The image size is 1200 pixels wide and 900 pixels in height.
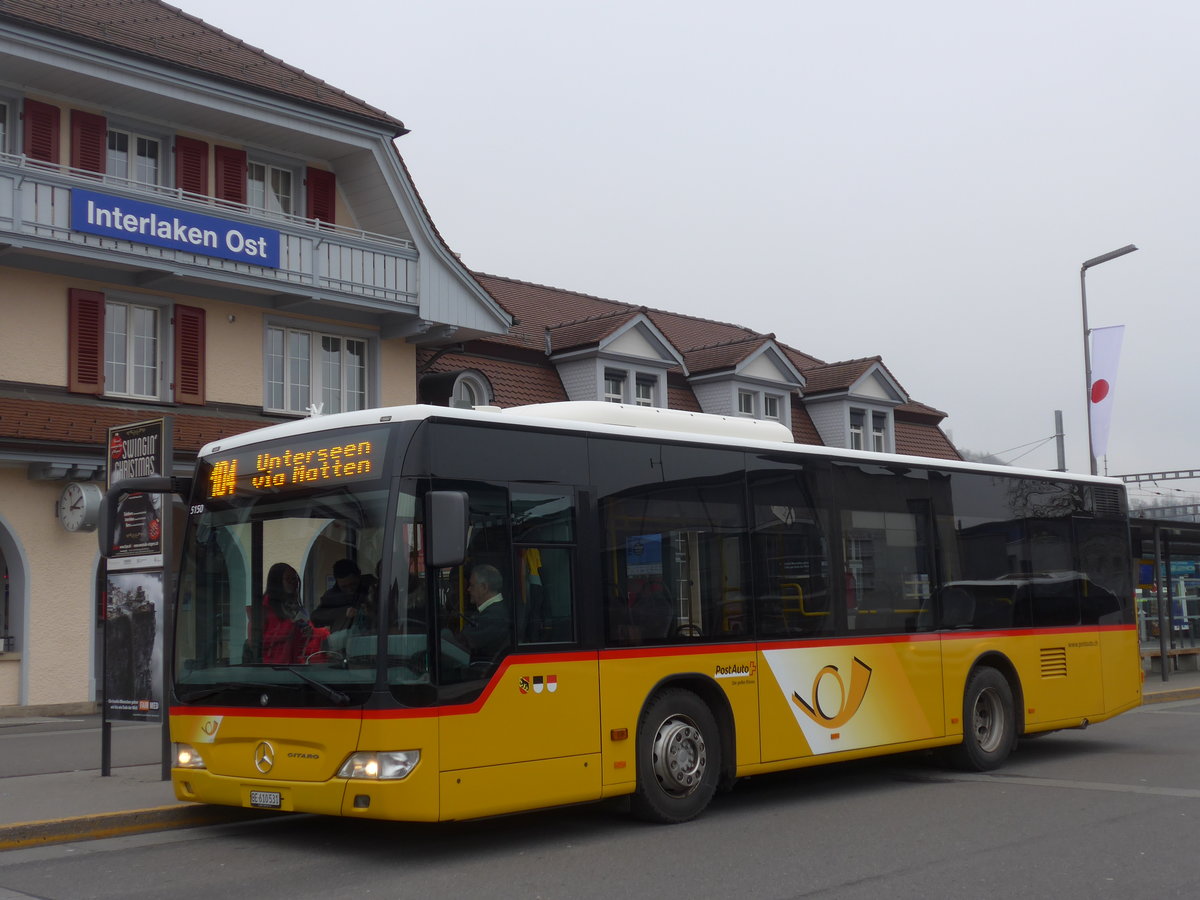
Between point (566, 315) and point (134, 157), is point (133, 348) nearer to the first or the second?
point (134, 157)

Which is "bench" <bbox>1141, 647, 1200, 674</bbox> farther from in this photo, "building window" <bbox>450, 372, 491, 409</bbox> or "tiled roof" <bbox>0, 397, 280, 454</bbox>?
"tiled roof" <bbox>0, 397, 280, 454</bbox>

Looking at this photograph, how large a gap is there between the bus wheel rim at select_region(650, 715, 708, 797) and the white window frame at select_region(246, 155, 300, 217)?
1504cm

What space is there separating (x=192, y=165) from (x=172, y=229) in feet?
6.30

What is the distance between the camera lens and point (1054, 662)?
14.3 m

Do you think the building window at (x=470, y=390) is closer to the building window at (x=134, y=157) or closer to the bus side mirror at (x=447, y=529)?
the building window at (x=134, y=157)

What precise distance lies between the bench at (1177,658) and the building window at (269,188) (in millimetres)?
17944

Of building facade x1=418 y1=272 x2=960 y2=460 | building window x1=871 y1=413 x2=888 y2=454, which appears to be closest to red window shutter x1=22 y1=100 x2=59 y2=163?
building facade x1=418 y1=272 x2=960 y2=460

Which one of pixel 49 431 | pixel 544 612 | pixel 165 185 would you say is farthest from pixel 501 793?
pixel 165 185

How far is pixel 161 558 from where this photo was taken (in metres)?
12.1

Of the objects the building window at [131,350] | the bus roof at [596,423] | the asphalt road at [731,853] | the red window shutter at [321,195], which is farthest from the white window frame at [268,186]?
the asphalt road at [731,853]

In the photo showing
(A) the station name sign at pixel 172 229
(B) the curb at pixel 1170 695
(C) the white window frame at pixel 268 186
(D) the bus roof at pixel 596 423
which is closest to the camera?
(D) the bus roof at pixel 596 423

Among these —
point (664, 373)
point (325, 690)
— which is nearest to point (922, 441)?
point (664, 373)

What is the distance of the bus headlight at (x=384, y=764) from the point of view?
838 cm

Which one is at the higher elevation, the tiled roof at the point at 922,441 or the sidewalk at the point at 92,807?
the tiled roof at the point at 922,441
